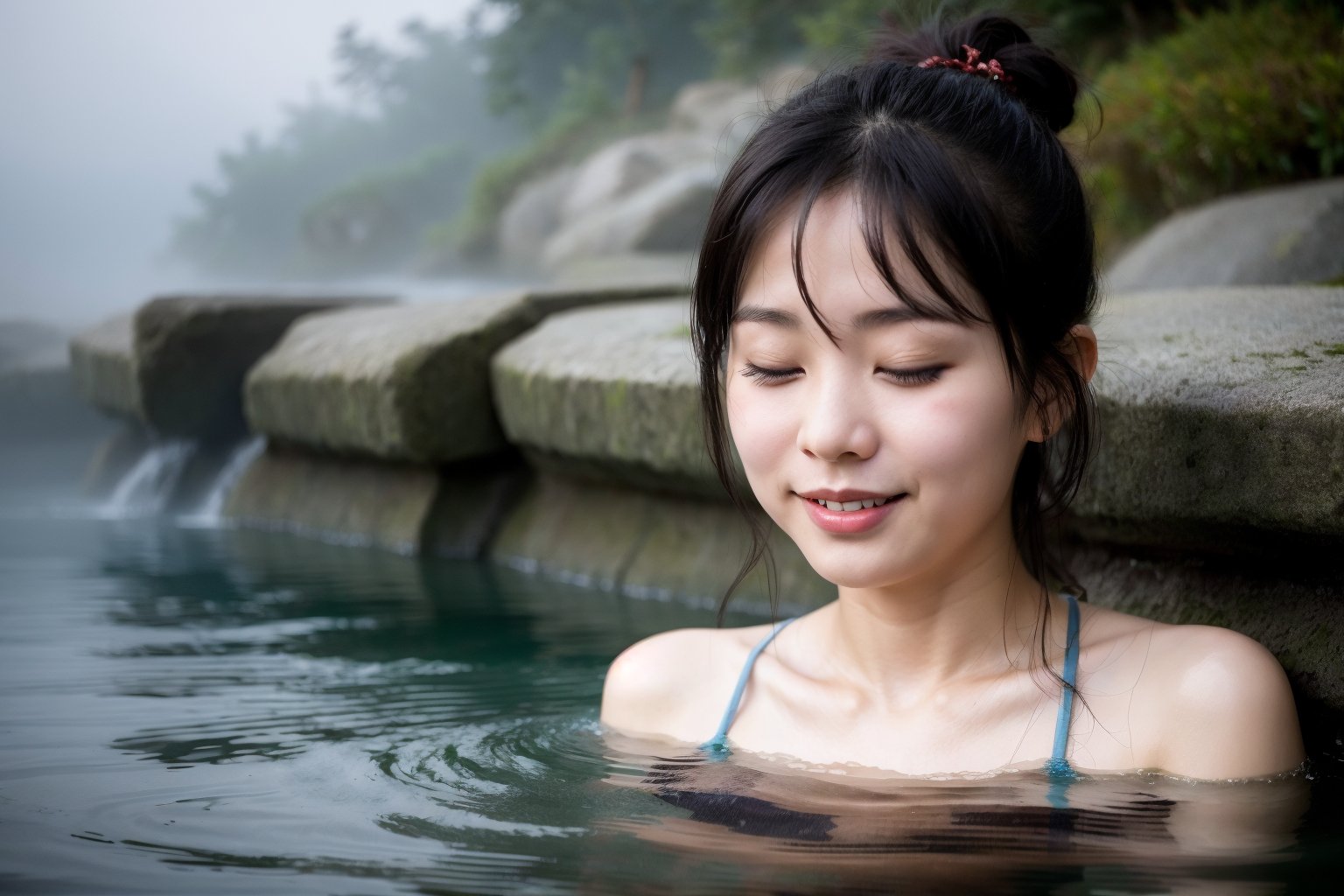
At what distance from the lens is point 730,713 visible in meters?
2.14

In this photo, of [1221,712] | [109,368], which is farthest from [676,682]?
[109,368]

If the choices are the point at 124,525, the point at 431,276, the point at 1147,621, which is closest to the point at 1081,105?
the point at 124,525

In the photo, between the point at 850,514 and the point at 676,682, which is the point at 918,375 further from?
the point at 676,682

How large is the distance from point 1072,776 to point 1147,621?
0.83 ft

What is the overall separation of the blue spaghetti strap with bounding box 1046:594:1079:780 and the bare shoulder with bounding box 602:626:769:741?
545 millimetres

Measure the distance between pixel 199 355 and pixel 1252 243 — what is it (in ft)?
14.9

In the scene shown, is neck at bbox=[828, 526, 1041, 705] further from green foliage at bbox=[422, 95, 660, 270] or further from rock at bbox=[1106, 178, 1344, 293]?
green foliage at bbox=[422, 95, 660, 270]

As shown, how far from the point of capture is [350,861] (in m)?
1.64

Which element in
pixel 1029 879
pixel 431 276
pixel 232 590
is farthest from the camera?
pixel 431 276

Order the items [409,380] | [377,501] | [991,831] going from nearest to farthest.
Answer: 1. [991,831]
2. [409,380]
3. [377,501]

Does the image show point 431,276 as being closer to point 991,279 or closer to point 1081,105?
point 1081,105

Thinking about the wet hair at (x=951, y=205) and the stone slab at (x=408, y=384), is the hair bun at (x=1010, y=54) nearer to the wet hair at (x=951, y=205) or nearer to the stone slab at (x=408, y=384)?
the wet hair at (x=951, y=205)

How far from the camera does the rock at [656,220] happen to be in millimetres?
11984

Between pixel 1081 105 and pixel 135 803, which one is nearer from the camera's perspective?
pixel 135 803
